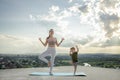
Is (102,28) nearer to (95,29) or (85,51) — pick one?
(95,29)

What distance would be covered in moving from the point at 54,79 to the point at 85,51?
4.10m

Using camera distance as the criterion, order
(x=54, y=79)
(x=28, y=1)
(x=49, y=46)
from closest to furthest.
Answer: (x=54, y=79) → (x=49, y=46) → (x=28, y=1)

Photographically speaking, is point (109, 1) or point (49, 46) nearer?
point (49, 46)

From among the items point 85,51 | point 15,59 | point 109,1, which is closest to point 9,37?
point 15,59

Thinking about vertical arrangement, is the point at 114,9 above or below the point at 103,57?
above

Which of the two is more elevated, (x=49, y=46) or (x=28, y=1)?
(x=28, y=1)

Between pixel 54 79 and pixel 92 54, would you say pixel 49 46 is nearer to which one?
pixel 54 79

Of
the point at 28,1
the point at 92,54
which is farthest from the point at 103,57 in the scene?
the point at 28,1

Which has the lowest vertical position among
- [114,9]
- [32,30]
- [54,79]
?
[54,79]

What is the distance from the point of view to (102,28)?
11.5 m

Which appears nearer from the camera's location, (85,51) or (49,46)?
(49,46)

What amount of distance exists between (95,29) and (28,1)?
247 centimetres

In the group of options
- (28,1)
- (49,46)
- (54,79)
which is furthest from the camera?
(28,1)

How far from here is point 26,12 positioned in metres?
11.1
